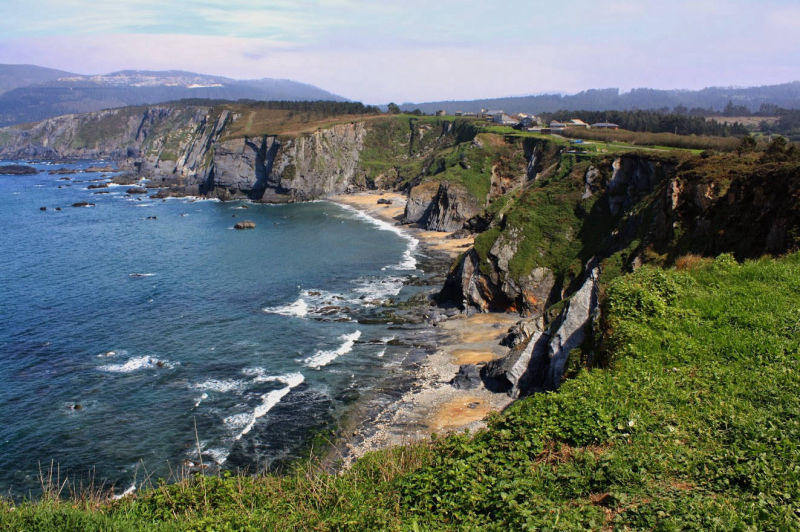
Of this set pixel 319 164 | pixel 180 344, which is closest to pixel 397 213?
pixel 319 164

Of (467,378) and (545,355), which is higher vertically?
(545,355)

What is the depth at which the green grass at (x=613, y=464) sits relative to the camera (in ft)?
31.5

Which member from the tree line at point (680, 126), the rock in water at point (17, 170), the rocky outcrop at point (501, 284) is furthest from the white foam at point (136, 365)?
the rock in water at point (17, 170)

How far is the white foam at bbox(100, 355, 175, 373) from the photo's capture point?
37.3 meters

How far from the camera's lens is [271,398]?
33156 mm

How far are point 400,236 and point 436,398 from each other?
54.1m

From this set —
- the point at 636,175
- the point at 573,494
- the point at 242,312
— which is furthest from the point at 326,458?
the point at 636,175

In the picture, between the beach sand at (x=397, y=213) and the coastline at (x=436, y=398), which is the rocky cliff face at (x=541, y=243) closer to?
the coastline at (x=436, y=398)

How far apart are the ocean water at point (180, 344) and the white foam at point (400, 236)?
1.97 ft

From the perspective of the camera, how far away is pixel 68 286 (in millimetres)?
56438

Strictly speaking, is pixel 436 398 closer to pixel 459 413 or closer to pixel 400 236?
pixel 459 413

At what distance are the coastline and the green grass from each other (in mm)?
5989

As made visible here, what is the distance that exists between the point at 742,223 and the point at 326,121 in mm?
138707

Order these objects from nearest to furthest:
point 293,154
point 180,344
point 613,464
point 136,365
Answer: point 613,464 < point 136,365 < point 180,344 < point 293,154
